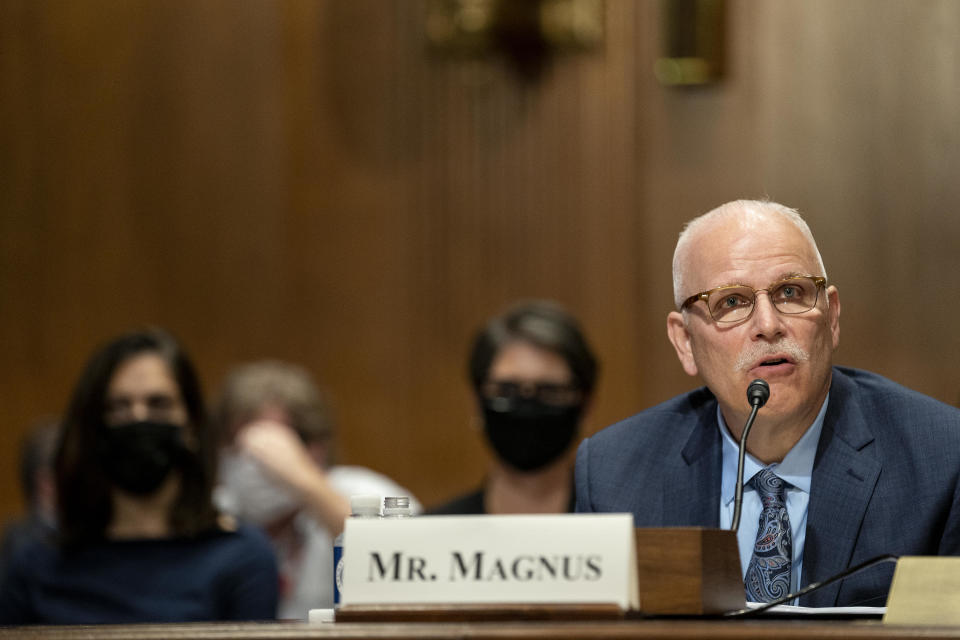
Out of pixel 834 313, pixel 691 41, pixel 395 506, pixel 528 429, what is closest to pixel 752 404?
pixel 834 313

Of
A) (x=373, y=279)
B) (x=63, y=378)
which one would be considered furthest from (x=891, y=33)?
(x=63, y=378)

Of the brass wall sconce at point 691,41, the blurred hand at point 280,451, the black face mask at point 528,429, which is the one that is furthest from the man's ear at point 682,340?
the brass wall sconce at point 691,41

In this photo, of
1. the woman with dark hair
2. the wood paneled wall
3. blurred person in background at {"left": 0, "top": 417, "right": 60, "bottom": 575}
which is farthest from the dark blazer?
blurred person in background at {"left": 0, "top": 417, "right": 60, "bottom": 575}

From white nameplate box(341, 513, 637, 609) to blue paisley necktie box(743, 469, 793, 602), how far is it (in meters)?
0.62

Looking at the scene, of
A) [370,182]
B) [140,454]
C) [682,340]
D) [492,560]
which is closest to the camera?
[492,560]

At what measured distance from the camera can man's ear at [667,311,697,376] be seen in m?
2.43

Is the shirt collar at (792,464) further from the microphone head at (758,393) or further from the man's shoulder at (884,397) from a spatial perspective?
the microphone head at (758,393)

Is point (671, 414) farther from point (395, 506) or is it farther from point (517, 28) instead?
point (517, 28)

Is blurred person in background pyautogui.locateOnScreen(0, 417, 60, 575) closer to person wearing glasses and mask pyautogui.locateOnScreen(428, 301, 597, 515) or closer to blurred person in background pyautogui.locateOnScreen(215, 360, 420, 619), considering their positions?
blurred person in background pyautogui.locateOnScreen(215, 360, 420, 619)

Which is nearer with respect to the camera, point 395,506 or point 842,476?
point 395,506

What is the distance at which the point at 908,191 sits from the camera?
14.4 ft

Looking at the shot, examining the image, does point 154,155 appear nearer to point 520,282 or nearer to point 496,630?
point 520,282

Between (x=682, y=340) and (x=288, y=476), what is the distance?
1.75m

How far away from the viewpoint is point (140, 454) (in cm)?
348
